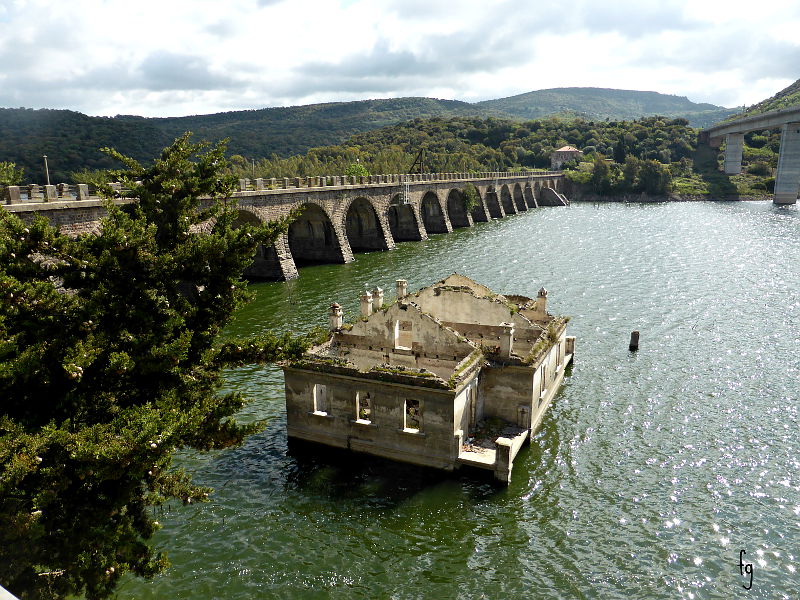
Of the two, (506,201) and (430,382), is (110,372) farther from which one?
(506,201)

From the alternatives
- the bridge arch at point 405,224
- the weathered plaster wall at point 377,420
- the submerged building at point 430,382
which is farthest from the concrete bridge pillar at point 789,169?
the weathered plaster wall at point 377,420

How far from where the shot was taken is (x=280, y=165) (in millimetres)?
130000

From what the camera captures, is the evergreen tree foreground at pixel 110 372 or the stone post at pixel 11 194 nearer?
the evergreen tree foreground at pixel 110 372

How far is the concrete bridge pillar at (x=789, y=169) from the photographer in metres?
145

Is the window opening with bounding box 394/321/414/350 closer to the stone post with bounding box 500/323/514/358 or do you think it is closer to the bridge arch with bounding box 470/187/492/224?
the stone post with bounding box 500/323/514/358

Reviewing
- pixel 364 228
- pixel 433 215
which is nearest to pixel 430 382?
pixel 364 228

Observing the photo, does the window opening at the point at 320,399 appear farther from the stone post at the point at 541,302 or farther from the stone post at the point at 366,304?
the stone post at the point at 541,302

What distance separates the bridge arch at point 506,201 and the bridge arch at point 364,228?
6190cm

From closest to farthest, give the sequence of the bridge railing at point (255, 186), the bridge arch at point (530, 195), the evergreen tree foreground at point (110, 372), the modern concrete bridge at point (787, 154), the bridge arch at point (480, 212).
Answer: the evergreen tree foreground at point (110, 372) → the bridge railing at point (255, 186) → the bridge arch at point (480, 212) → the modern concrete bridge at point (787, 154) → the bridge arch at point (530, 195)

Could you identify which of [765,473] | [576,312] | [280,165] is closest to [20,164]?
[280,165]

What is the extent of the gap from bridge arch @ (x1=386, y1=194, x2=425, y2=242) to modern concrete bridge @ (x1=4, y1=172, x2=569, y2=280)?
157 mm

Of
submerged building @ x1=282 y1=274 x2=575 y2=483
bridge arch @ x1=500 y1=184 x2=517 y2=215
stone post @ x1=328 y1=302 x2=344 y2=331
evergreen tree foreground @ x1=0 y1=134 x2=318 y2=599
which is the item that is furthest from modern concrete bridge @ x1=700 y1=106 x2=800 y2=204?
evergreen tree foreground @ x1=0 y1=134 x2=318 y2=599

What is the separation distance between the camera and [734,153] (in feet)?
598

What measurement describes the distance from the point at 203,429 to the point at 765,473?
842 inches
